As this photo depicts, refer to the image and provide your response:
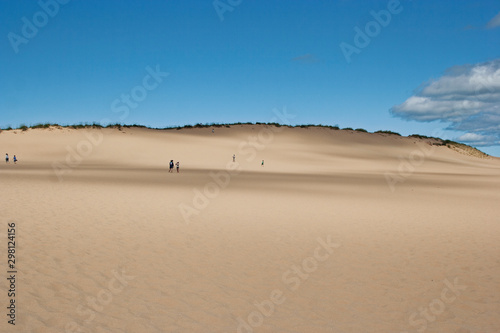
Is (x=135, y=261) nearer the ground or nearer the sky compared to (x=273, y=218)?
nearer the ground

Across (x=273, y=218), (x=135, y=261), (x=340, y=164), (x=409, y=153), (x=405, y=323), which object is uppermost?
(x=409, y=153)

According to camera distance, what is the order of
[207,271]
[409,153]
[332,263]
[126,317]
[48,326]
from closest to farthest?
[48,326] < [126,317] < [207,271] < [332,263] < [409,153]

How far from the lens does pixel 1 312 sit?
576 cm

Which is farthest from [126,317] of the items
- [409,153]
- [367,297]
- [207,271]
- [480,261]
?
[409,153]

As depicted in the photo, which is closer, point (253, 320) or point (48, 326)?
point (48, 326)

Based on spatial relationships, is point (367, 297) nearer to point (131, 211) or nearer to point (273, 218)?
point (273, 218)

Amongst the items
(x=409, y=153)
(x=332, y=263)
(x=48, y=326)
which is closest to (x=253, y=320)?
(x=48, y=326)

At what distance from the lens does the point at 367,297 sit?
713 centimetres

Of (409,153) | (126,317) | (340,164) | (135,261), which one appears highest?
(409,153)

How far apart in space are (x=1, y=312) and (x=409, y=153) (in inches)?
3320

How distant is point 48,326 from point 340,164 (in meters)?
57.5

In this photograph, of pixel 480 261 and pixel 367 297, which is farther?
pixel 480 261

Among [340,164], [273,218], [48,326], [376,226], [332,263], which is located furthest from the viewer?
[340,164]

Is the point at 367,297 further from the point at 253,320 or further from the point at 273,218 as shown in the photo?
the point at 273,218
